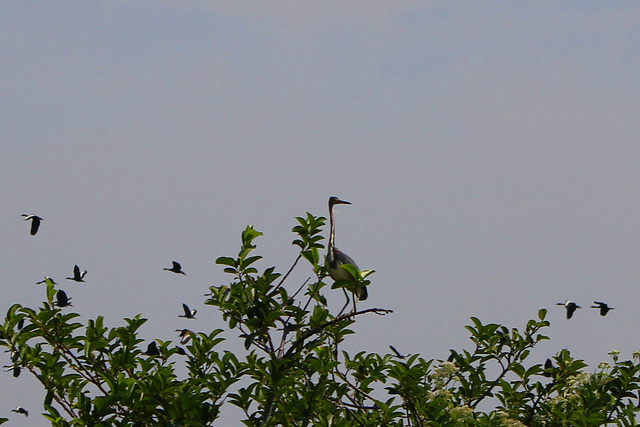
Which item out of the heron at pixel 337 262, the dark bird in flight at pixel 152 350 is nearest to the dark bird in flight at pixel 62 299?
the dark bird in flight at pixel 152 350

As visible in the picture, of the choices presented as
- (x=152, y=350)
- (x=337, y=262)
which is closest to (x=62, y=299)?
(x=152, y=350)

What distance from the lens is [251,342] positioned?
22.7ft

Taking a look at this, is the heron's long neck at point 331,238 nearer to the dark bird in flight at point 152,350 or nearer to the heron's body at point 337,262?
the heron's body at point 337,262

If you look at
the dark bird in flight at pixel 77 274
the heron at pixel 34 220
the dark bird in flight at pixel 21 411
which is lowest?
the dark bird in flight at pixel 21 411

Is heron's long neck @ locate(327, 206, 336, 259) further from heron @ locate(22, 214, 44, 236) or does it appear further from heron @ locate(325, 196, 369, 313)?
heron @ locate(22, 214, 44, 236)

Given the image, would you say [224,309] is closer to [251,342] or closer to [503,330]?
[251,342]

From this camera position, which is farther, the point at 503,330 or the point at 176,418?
the point at 503,330

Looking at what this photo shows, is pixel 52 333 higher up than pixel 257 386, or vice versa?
pixel 52 333

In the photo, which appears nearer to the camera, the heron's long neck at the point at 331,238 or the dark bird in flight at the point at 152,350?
the dark bird in flight at the point at 152,350

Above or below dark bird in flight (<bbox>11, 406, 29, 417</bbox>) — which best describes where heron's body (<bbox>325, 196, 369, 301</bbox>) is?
above

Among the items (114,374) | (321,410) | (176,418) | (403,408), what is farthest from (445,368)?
(114,374)

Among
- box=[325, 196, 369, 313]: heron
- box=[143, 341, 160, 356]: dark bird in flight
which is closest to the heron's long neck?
box=[325, 196, 369, 313]: heron

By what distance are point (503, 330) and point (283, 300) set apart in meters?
2.26

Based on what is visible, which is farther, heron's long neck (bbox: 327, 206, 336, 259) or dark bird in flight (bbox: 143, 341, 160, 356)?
heron's long neck (bbox: 327, 206, 336, 259)
